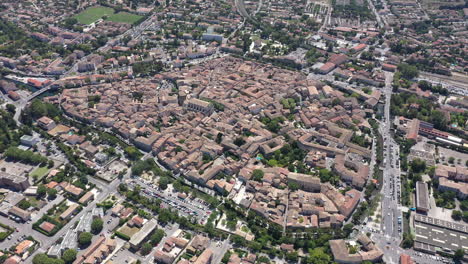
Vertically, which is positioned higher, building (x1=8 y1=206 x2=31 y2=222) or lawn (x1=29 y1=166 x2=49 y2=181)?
lawn (x1=29 y1=166 x2=49 y2=181)

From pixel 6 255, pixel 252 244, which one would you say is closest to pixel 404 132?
pixel 252 244

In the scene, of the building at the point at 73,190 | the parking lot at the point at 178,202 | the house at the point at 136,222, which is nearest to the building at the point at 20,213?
the building at the point at 73,190

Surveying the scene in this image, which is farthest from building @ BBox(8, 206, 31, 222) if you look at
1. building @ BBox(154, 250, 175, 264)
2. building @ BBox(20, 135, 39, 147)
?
building @ BBox(154, 250, 175, 264)

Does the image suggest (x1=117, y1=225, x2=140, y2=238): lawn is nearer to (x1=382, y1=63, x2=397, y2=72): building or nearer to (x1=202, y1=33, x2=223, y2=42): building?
(x1=202, y1=33, x2=223, y2=42): building

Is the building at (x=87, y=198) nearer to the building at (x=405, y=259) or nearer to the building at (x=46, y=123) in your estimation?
the building at (x=46, y=123)

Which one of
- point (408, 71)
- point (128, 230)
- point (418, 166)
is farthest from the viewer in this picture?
point (408, 71)

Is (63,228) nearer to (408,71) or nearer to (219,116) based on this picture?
(219,116)

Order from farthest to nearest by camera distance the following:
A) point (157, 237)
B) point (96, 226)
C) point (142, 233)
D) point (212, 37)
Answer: point (212, 37), point (96, 226), point (142, 233), point (157, 237)

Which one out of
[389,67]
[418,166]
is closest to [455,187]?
[418,166]
